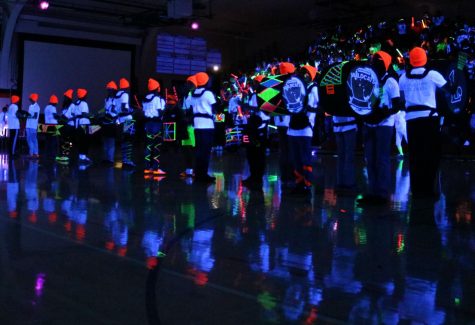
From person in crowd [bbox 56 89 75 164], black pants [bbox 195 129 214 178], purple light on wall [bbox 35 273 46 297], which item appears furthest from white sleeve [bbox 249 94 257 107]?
person in crowd [bbox 56 89 75 164]

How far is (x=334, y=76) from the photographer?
751cm

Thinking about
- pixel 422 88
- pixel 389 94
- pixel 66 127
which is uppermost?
→ pixel 422 88

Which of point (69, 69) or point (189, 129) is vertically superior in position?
point (69, 69)

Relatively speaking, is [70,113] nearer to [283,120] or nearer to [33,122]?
[33,122]

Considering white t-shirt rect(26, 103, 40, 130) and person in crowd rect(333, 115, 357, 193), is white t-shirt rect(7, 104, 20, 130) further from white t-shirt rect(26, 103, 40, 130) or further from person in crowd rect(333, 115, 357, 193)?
person in crowd rect(333, 115, 357, 193)

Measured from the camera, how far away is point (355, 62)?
23.7 ft

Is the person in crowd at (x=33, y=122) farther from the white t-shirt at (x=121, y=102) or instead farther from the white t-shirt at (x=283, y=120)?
the white t-shirt at (x=283, y=120)

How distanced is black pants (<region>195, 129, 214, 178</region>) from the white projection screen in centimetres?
2041

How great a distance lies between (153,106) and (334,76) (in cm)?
540

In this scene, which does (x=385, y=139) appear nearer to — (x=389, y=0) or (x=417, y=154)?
(x=417, y=154)

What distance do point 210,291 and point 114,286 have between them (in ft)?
2.09

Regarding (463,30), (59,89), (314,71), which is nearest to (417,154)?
(314,71)

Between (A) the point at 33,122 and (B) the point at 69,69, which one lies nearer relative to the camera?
(A) the point at 33,122

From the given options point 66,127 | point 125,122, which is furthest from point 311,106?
point 66,127
